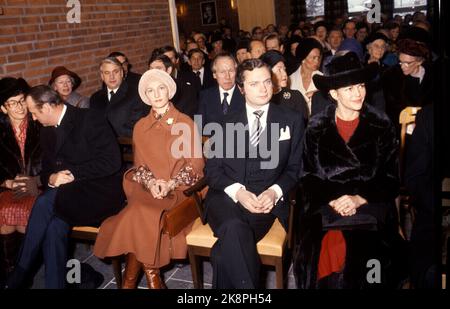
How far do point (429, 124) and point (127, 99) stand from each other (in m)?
3.35

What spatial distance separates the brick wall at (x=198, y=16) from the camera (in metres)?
16.1

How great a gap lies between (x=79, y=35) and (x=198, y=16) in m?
12.0

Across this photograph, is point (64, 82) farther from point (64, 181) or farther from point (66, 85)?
point (64, 181)

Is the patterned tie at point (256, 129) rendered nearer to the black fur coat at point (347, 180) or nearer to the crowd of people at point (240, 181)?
the crowd of people at point (240, 181)

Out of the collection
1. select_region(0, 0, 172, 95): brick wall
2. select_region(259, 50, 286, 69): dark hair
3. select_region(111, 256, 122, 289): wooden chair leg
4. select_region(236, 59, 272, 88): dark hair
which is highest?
select_region(0, 0, 172, 95): brick wall

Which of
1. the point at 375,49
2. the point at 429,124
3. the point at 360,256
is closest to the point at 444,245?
the point at 360,256

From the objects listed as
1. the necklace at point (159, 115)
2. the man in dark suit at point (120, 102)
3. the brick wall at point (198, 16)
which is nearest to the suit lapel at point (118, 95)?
the man in dark suit at point (120, 102)

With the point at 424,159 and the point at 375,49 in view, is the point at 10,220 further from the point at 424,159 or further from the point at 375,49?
the point at 375,49

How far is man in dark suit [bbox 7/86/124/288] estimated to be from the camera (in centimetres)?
317

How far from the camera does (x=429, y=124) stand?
8.25ft

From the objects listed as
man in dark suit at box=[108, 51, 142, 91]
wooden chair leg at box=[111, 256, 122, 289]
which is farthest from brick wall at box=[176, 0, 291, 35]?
wooden chair leg at box=[111, 256, 122, 289]

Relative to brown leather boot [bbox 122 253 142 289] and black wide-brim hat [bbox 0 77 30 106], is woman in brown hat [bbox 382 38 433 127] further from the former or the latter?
black wide-brim hat [bbox 0 77 30 106]

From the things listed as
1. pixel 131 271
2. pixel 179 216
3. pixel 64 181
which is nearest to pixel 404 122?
pixel 179 216

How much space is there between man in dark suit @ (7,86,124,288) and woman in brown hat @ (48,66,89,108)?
1248 millimetres
